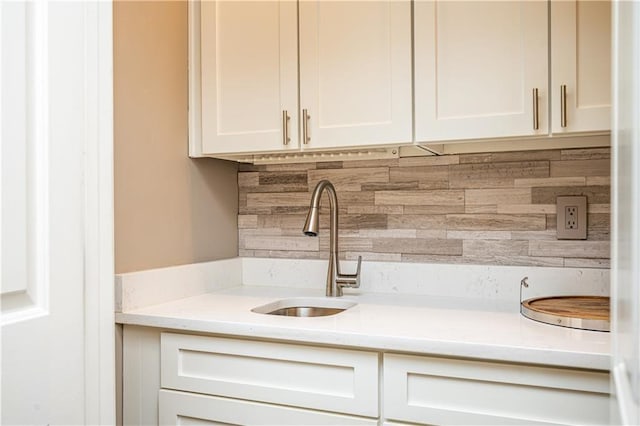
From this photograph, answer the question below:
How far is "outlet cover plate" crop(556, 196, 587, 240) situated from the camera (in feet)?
5.64

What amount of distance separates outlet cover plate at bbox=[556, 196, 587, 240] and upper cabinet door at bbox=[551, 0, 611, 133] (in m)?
0.37

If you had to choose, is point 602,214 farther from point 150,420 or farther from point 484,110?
point 150,420

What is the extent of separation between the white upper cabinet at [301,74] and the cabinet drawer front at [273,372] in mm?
671

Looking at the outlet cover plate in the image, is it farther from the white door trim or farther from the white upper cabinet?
the white door trim

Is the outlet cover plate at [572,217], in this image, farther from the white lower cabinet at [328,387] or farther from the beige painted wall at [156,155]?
the beige painted wall at [156,155]

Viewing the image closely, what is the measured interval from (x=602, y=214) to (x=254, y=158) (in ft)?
4.01

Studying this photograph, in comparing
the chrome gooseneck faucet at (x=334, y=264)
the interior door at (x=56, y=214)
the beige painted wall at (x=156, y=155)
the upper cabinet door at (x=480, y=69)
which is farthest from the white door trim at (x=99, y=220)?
the upper cabinet door at (x=480, y=69)

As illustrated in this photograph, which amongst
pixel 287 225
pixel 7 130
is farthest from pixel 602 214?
pixel 7 130

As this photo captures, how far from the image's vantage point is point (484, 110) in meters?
1.54

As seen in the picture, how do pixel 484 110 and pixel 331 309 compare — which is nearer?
pixel 484 110

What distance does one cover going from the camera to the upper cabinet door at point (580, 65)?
1.41 metres

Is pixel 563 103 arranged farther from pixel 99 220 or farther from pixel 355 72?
pixel 99 220

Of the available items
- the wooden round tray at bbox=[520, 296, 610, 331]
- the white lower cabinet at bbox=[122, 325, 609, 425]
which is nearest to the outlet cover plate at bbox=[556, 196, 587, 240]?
the wooden round tray at bbox=[520, 296, 610, 331]

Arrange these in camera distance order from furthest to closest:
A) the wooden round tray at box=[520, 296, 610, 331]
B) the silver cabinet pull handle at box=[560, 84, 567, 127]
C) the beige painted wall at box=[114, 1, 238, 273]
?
1. the beige painted wall at box=[114, 1, 238, 273]
2. the silver cabinet pull handle at box=[560, 84, 567, 127]
3. the wooden round tray at box=[520, 296, 610, 331]
